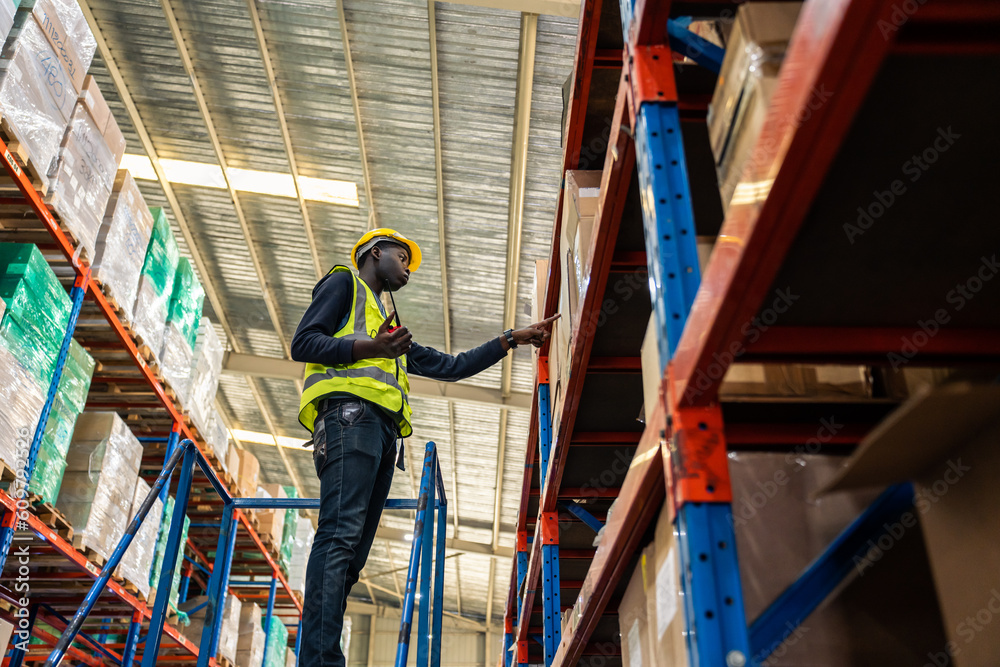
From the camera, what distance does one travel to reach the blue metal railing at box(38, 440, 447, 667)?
138 inches

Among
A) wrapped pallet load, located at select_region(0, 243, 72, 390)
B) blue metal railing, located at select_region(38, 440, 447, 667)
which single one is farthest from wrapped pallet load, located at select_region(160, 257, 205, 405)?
blue metal railing, located at select_region(38, 440, 447, 667)

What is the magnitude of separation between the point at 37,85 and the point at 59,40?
18.5 inches

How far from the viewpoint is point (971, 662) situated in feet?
6.17

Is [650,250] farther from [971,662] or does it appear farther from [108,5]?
[108,5]

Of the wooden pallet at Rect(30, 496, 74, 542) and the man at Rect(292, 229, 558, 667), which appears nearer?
the man at Rect(292, 229, 558, 667)

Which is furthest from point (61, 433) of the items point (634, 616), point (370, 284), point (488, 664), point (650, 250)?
point (488, 664)

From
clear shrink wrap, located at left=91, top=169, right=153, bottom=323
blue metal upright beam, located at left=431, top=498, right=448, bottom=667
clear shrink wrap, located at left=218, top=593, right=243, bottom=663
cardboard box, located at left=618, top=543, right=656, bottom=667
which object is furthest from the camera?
clear shrink wrap, located at left=218, top=593, right=243, bottom=663

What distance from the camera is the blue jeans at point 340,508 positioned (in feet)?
10.1

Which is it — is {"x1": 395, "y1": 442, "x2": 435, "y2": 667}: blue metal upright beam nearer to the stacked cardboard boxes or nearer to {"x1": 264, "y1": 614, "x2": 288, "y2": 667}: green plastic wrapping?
the stacked cardboard boxes

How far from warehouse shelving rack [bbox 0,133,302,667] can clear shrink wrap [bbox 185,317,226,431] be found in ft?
0.51

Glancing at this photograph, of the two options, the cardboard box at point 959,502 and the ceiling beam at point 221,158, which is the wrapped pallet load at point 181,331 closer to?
the ceiling beam at point 221,158

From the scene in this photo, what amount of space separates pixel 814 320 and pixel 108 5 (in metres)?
8.73

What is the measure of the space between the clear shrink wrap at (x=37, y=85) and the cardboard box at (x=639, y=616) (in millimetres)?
4146

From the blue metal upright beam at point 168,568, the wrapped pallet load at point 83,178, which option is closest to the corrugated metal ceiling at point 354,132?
the wrapped pallet load at point 83,178
